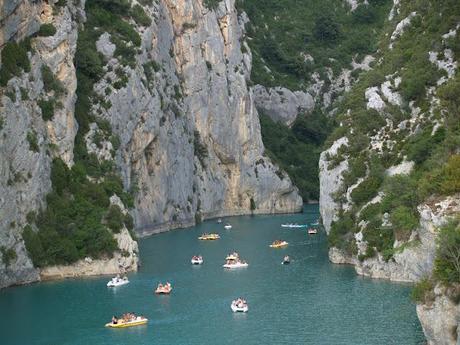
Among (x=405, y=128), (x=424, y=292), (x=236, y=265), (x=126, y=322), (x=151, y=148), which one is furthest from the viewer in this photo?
(x=151, y=148)

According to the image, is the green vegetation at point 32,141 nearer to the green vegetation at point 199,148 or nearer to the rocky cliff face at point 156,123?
the rocky cliff face at point 156,123

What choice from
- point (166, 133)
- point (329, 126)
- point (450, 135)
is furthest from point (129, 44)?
point (329, 126)

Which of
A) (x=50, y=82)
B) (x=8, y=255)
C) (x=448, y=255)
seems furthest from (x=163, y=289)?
(x=448, y=255)

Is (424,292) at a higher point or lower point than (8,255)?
lower

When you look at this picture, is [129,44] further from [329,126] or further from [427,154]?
[329,126]

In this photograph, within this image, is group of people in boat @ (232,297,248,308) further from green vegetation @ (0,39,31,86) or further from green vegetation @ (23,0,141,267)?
green vegetation @ (0,39,31,86)

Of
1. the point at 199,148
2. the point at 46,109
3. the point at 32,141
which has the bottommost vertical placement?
the point at 32,141

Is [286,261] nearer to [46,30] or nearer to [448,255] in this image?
[46,30]
